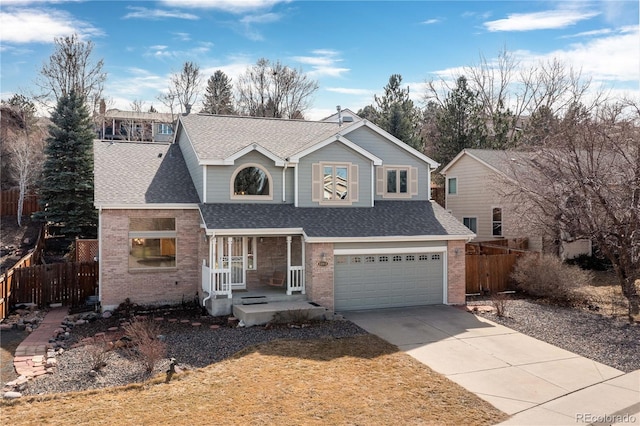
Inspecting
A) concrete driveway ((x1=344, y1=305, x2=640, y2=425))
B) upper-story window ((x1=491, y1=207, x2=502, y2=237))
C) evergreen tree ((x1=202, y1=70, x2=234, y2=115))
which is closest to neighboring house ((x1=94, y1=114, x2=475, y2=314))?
concrete driveway ((x1=344, y1=305, x2=640, y2=425))

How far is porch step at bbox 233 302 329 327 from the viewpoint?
44.4ft

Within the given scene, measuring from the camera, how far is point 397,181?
19281 millimetres

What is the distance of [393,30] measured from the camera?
56.0 ft

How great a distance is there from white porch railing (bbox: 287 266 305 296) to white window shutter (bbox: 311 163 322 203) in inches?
114

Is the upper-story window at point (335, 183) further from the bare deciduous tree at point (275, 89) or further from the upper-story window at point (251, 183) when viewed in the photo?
the bare deciduous tree at point (275, 89)

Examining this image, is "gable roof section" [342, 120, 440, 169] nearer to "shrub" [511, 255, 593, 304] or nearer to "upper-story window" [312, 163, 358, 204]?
"upper-story window" [312, 163, 358, 204]

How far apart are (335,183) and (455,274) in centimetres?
560

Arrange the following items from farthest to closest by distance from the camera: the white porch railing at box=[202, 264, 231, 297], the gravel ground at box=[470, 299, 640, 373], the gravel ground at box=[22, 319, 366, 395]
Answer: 1. the white porch railing at box=[202, 264, 231, 297]
2. the gravel ground at box=[470, 299, 640, 373]
3. the gravel ground at box=[22, 319, 366, 395]

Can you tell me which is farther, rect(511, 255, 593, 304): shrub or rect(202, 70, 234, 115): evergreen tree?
rect(202, 70, 234, 115): evergreen tree

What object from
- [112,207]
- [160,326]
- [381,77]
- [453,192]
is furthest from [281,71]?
Answer: [160,326]

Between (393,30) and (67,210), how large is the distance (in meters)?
19.0

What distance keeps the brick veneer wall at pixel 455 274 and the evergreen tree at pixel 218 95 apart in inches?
1266

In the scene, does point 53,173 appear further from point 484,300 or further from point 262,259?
point 484,300

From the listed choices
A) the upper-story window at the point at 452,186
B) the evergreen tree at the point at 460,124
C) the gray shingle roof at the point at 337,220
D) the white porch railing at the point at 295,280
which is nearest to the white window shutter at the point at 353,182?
the gray shingle roof at the point at 337,220
